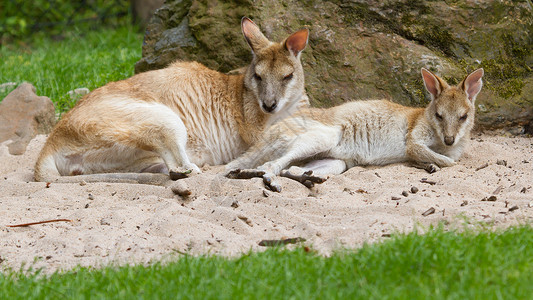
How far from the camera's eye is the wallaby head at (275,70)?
21.5 ft

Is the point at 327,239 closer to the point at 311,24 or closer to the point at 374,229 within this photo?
the point at 374,229

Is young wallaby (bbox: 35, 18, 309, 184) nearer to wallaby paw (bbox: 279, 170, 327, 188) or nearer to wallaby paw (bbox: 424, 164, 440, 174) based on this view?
wallaby paw (bbox: 279, 170, 327, 188)

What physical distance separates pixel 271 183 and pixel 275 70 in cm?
159

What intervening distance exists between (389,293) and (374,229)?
1224 mm

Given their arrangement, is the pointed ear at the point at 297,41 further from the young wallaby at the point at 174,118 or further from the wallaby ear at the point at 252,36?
the wallaby ear at the point at 252,36

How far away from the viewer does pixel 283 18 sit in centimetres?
764

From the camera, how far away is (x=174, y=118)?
20.7 ft

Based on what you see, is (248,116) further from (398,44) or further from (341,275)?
(341,275)

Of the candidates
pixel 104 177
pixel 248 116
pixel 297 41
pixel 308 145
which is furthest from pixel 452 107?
pixel 104 177

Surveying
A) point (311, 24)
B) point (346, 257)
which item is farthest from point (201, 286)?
point (311, 24)

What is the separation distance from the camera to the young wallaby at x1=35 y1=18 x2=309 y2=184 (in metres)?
6.14

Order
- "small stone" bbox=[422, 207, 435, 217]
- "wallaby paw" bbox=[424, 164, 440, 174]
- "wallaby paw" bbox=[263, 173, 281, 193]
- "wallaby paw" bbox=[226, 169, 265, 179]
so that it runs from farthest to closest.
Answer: "wallaby paw" bbox=[424, 164, 440, 174], "wallaby paw" bbox=[226, 169, 265, 179], "wallaby paw" bbox=[263, 173, 281, 193], "small stone" bbox=[422, 207, 435, 217]

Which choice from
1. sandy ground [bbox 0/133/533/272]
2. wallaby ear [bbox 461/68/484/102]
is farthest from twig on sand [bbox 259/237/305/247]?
wallaby ear [bbox 461/68/484/102]

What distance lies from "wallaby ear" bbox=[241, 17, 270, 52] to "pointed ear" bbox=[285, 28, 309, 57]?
291 mm
